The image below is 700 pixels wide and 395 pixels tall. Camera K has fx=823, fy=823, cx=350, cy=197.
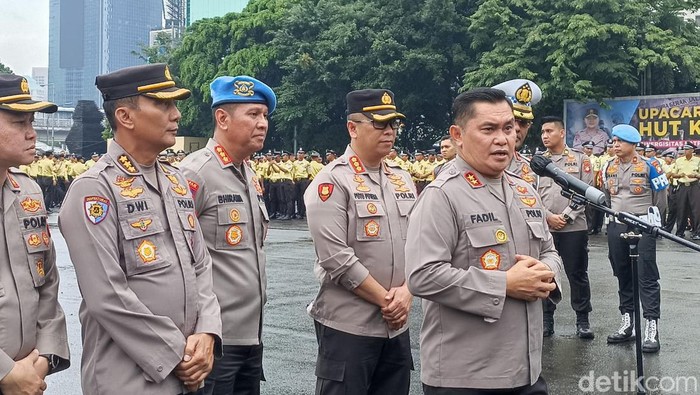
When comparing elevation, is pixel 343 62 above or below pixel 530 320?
above

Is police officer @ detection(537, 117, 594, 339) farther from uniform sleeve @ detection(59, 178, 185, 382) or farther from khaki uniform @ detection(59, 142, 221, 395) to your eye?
uniform sleeve @ detection(59, 178, 185, 382)

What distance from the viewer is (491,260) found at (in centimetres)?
348

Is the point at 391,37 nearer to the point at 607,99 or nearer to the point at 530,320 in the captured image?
the point at 607,99

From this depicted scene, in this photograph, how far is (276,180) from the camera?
26047mm

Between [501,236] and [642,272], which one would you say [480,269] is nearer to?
[501,236]

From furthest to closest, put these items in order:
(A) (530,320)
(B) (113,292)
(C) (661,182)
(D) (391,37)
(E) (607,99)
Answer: (D) (391,37) < (E) (607,99) < (C) (661,182) < (A) (530,320) < (B) (113,292)

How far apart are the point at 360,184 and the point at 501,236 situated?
1222 mm

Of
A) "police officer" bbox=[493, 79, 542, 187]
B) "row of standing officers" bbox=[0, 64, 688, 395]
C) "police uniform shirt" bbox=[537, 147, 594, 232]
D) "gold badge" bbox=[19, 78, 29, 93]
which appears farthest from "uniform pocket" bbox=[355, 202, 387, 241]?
"police uniform shirt" bbox=[537, 147, 594, 232]

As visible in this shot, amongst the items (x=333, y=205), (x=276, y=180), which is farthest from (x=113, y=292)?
(x=276, y=180)

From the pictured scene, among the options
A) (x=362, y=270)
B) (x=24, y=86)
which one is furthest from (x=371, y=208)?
(x=24, y=86)

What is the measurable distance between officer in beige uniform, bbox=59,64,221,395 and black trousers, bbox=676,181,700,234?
16035 mm

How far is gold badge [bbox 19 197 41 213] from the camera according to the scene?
10.9 feet

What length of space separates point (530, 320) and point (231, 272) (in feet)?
5.03

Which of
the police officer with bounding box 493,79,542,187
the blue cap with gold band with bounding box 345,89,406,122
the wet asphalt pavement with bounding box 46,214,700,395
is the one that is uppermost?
the police officer with bounding box 493,79,542,187
